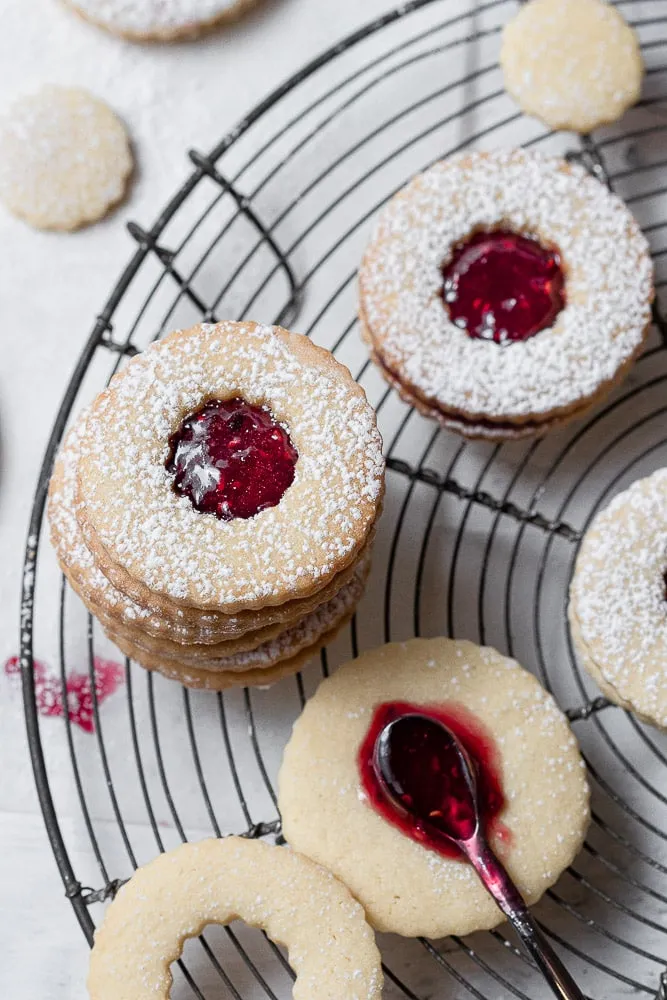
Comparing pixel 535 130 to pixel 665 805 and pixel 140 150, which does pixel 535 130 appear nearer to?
pixel 140 150

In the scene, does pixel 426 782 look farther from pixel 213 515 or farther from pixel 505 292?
pixel 505 292

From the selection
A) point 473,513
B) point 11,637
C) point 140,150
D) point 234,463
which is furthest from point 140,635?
point 140,150

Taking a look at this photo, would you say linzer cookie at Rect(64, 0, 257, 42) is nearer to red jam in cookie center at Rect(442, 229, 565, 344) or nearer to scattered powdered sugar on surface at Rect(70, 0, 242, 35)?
scattered powdered sugar on surface at Rect(70, 0, 242, 35)

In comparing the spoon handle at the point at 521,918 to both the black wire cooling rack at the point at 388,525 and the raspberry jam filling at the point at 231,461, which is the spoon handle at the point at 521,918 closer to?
the black wire cooling rack at the point at 388,525

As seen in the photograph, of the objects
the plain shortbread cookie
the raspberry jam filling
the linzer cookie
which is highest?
the linzer cookie

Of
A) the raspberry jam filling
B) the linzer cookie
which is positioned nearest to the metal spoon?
the raspberry jam filling

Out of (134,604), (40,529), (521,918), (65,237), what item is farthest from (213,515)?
(65,237)
